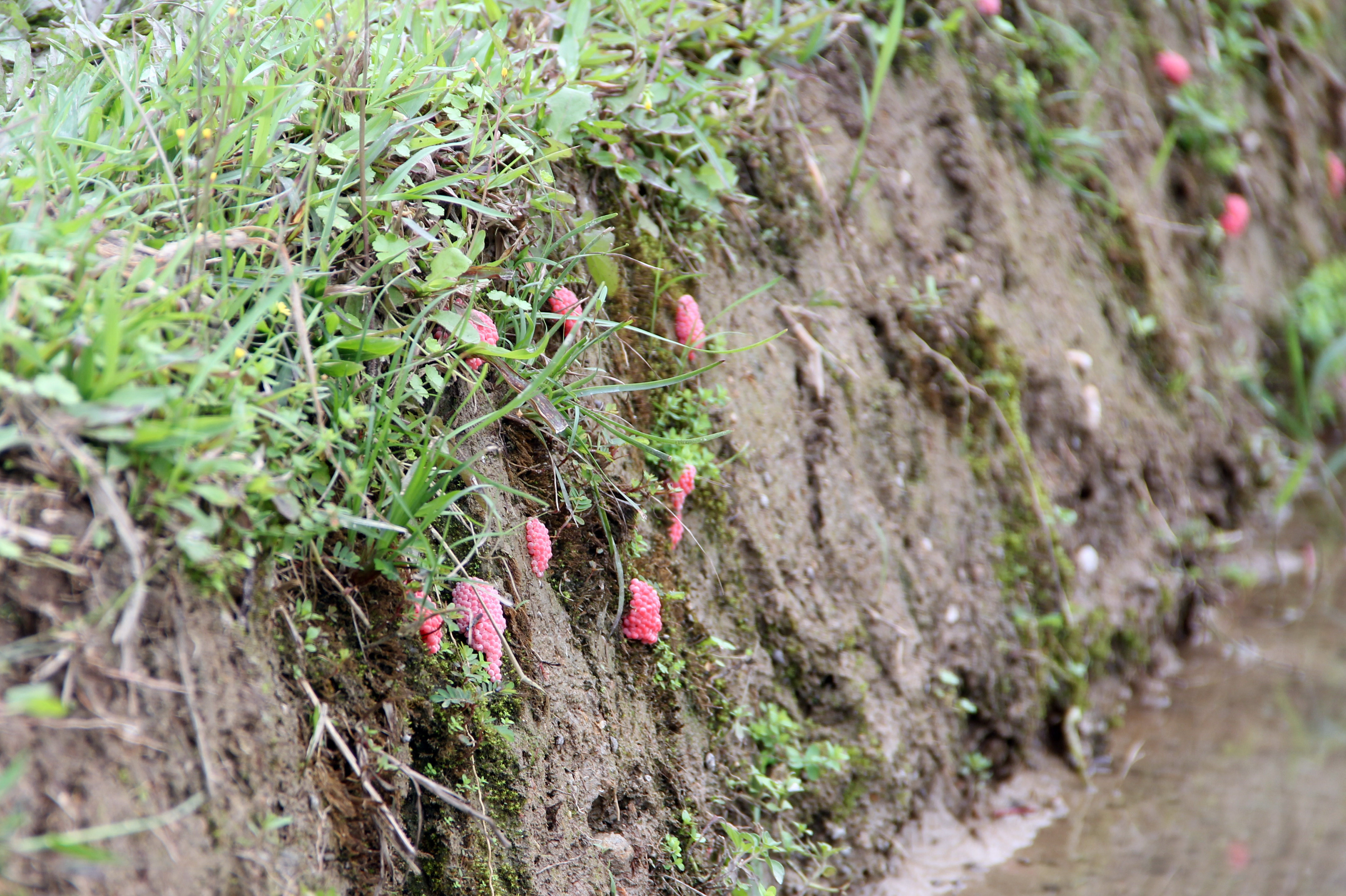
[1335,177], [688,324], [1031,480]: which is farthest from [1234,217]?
[688,324]

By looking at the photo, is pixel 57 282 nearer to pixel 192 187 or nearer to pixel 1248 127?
pixel 192 187

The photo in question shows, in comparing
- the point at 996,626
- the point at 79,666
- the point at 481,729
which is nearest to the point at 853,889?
the point at 996,626

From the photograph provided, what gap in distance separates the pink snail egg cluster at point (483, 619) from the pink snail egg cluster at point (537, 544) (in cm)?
12

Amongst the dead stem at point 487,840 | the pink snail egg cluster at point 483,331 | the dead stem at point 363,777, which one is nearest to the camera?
the dead stem at point 363,777

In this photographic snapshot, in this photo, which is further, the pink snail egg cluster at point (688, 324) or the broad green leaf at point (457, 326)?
the pink snail egg cluster at point (688, 324)

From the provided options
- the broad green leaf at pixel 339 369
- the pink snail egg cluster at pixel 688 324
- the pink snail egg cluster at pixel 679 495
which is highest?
the broad green leaf at pixel 339 369

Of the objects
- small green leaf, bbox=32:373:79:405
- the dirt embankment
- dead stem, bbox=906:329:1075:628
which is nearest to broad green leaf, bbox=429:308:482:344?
the dirt embankment

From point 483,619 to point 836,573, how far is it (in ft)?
3.16

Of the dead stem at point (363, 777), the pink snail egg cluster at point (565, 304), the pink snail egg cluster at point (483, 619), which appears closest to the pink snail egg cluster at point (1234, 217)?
the pink snail egg cluster at point (565, 304)

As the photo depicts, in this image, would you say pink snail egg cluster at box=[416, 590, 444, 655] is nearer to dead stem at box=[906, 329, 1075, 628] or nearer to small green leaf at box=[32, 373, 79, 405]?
small green leaf at box=[32, 373, 79, 405]

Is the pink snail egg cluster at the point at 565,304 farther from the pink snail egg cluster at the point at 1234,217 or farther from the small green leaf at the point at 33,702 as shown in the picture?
the pink snail egg cluster at the point at 1234,217

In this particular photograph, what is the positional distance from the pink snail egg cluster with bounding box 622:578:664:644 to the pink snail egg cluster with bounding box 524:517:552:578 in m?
0.19

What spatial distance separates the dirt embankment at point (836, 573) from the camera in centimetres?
113

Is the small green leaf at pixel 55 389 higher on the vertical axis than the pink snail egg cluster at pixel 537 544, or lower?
higher
